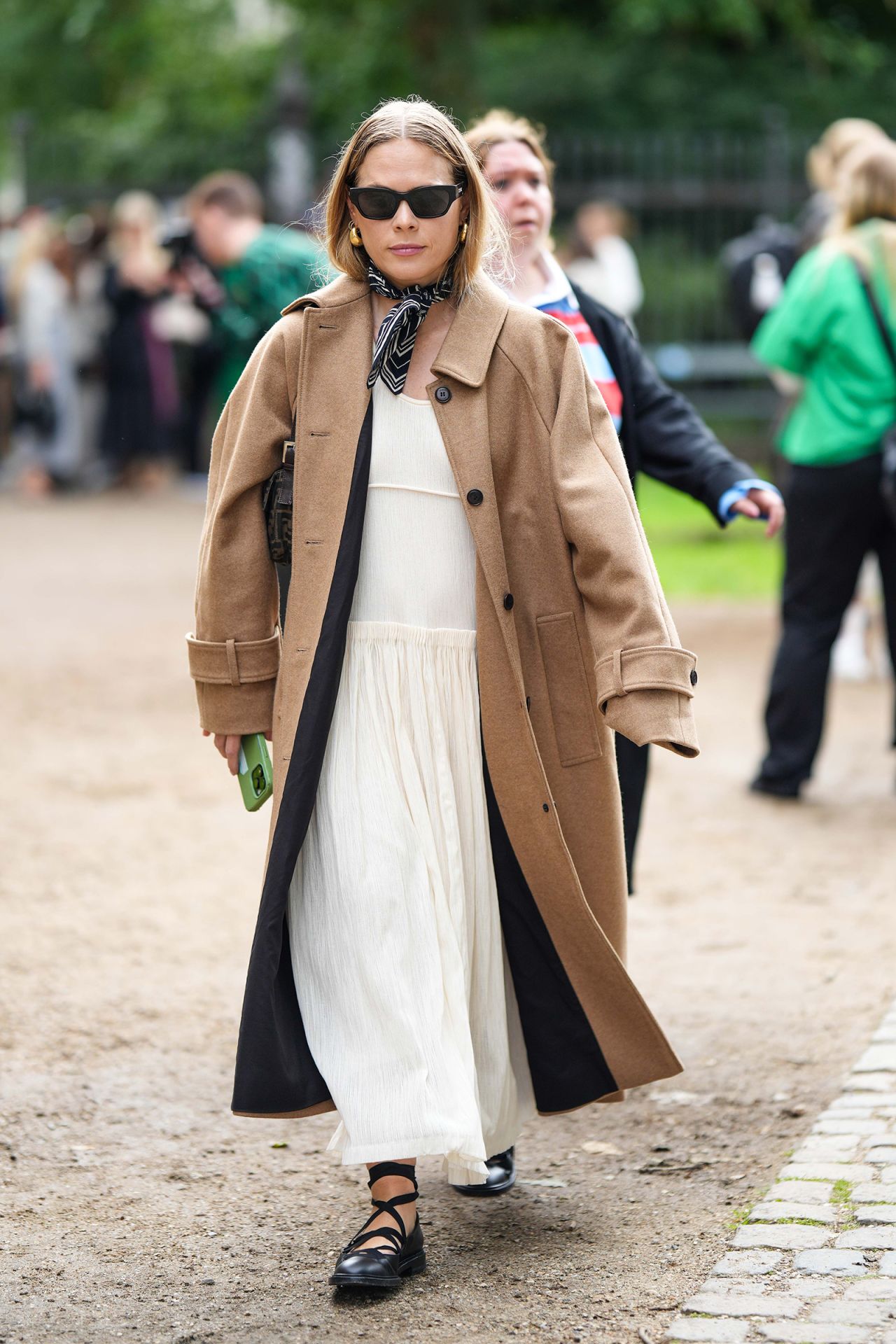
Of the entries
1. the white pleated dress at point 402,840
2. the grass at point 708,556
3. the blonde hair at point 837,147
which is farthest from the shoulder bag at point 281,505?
the grass at point 708,556

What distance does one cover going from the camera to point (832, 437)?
6.45 meters

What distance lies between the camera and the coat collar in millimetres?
3203

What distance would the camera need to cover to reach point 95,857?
6074 mm

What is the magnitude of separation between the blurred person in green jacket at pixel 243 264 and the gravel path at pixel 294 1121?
179 centimetres

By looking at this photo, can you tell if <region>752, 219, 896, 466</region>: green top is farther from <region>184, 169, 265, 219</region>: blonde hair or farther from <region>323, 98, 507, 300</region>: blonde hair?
<region>323, 98, 507, 300</region>: blonde hair

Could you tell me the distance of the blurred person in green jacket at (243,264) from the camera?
8062 millimetres

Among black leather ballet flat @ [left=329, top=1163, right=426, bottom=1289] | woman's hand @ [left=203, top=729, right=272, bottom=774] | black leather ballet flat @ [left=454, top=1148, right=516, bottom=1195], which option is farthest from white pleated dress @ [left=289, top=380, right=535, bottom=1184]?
black leather ballet flat @ [left=454, top=1148, right=516, bottom=1195]

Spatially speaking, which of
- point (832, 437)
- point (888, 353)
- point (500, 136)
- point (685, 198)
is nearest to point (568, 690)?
point (500, 136)

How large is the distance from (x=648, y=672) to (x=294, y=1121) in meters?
1.58

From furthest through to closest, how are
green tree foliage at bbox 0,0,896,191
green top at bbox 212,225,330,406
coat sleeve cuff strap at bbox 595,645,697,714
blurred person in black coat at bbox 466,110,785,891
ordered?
1. green tree foliage at bbox 0,0,896,191
2. green top at bbox 212,225,330,406
3. blurred person in black coat at bbox 466,110,785,891
4. coat sleeve cuff strap at bbox 595,645,697,714

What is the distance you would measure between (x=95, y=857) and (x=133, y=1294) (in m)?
2.98

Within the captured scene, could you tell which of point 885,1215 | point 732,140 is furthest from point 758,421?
point 885,1215

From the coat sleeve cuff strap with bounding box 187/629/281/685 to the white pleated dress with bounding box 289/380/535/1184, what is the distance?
17 cm

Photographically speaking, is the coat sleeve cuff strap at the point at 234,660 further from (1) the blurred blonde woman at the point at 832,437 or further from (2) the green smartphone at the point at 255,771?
(1) the blurred blonde woman at the point at 832,437
